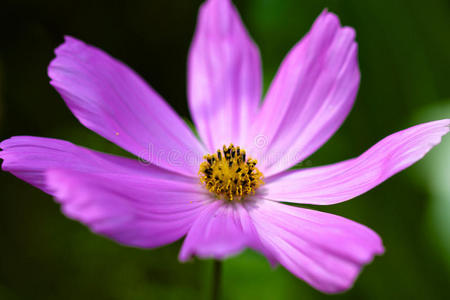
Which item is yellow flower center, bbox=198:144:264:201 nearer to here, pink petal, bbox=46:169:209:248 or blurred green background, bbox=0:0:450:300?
pink petal, bbox=46:169:209:248

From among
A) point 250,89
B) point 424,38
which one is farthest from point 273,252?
point 424,38

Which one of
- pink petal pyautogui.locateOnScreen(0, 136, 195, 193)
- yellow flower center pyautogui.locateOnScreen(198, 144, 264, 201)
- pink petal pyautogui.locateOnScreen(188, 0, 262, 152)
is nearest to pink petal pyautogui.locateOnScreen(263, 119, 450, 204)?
yellow flower center pyautogui.locateOnScreen(198, 144, 264, 201)

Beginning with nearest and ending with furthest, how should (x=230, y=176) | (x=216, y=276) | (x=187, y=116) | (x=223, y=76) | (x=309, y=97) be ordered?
(x=216, y=276) → (x=230, y=176) → (x=309, y=97) → (x=223, y=76) → (x=187, y=116)

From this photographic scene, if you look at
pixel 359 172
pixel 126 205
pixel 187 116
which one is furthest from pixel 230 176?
pixel 187 116

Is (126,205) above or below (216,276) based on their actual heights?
above

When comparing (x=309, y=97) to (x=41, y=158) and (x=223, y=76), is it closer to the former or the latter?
(x=223, y=76)

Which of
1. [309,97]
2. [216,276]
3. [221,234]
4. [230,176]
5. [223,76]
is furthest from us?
[223,76]

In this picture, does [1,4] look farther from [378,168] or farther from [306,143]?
[378,168]
